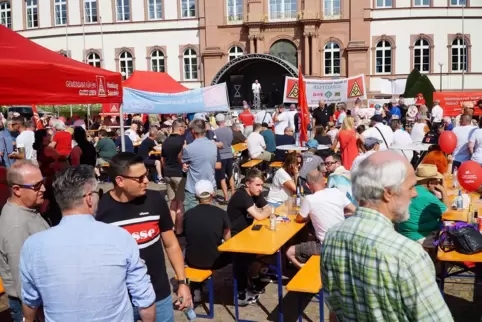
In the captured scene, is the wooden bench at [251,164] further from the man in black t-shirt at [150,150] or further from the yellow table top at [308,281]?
the yellow table top at [308,281]

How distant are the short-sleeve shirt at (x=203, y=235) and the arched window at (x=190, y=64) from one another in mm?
33155

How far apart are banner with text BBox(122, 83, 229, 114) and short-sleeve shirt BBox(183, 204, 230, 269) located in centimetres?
684

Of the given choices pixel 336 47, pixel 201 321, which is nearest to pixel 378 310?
pixel 201 321

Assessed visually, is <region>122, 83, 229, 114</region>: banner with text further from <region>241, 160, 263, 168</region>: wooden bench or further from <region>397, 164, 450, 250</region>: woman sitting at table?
<region>397, 164, 450, 250</region>: woman sitting at table

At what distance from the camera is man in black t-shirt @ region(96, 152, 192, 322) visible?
3.67 meters

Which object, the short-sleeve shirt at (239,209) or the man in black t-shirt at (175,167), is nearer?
the short-sleeve shirt at (239,209)

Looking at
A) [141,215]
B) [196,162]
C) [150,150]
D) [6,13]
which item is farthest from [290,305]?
[6,13]

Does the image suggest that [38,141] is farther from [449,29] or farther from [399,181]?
[449,29]

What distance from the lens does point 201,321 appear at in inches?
223

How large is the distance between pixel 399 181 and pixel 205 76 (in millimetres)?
35389

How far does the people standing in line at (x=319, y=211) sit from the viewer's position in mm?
5871

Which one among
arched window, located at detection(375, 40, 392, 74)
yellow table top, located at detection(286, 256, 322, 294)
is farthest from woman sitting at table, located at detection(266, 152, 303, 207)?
arched window, located at detection(375, 40, 392, 74)

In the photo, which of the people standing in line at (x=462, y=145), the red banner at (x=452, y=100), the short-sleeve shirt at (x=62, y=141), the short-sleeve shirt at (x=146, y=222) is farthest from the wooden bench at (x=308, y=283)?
the red banner at (x=452, y=100)

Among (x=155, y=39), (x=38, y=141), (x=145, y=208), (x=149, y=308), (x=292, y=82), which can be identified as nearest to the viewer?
(x=149, y=308)
